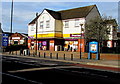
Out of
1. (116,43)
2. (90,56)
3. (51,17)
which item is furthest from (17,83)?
(116,43)

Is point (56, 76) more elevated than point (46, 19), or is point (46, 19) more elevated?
point (46, 19)

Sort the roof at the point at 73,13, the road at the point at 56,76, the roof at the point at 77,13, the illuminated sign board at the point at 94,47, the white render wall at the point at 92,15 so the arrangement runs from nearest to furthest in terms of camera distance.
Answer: the road at the point at 56,76 < the illuminated sign board at the point at 94,47 < the white render wall at the point at 92,15 < the roof at the point at 77,13 < the roof at the point at 73,13

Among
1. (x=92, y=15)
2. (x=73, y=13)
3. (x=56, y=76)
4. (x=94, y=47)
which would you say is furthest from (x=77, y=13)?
(x=56, y=76)

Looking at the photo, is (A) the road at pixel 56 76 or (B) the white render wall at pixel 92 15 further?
(B) the white render wall at pixel 92 15

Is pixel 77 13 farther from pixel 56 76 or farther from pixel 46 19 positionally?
pixel 56 76

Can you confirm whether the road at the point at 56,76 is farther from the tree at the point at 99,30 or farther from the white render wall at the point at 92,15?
the white render wall at the point at 92,15

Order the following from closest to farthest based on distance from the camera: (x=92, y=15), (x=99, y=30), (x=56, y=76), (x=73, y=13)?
(x=56, y=76)
(x=99, y=30)
(x=92, y=15)
(x=73, y=13)

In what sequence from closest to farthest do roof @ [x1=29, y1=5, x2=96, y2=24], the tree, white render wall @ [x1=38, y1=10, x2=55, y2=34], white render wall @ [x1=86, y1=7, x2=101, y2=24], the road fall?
the road
the tree
white render wall @ [x1=86, y1=7, x2=101, y2=24]
roof @ [x1=29, y1=5, x2=96, y2=24]
white render wall @ [x1=38, y1=10, x2=55, y2=34]

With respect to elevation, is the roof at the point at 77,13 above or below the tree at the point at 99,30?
above

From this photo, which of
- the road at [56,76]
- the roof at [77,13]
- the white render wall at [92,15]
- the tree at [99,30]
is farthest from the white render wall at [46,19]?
the road at [56,76]

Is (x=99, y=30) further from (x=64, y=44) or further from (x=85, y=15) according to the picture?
(x=64, y=44)

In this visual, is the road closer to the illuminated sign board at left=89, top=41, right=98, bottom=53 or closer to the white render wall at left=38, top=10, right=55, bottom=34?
the illuminated sign board at left=89, top=41, right=98, bottom=53

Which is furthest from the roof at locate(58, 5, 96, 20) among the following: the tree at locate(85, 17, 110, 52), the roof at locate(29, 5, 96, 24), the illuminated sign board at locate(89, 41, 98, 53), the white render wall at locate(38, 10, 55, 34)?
the illuminated sign board at locate(89, 41, 98, 53)

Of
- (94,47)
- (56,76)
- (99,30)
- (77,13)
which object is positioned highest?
(77,13)
